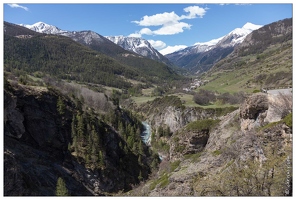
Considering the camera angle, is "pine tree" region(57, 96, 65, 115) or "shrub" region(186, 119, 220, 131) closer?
"shrub" region(186, 119, 220, 131)

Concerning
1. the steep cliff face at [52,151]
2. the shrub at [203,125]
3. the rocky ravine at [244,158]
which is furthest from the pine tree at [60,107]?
the rocky ravine at [244,158]

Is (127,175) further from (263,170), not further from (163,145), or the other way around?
(263,170)

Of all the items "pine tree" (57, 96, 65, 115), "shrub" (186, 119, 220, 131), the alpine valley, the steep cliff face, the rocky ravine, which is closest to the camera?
the rocky ravine

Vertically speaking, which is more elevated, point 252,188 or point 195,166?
point 252,188

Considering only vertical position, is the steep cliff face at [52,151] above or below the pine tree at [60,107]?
below

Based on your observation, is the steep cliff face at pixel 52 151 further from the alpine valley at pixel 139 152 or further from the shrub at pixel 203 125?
the shrub at pixel 203 125

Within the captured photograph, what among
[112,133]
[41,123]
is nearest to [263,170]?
[41,123]

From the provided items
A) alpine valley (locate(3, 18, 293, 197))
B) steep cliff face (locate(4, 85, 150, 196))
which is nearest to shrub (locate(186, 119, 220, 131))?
alpine valley (locate(3, 18, 293, 197))

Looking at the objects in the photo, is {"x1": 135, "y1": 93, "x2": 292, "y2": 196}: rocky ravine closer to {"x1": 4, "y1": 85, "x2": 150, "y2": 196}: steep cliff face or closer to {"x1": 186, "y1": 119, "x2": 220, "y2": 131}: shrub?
{"x1": 186, "y1": 119, "x2": 220, "y2": 131}: shrub
